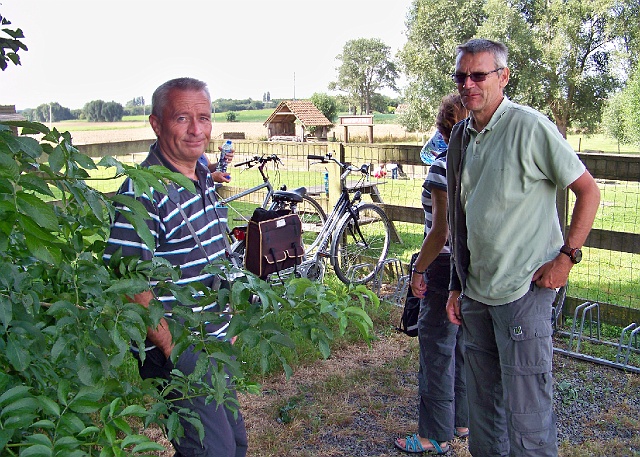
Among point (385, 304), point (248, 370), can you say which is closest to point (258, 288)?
point (248, 370)

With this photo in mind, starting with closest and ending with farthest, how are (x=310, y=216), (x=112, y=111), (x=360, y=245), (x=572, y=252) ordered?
(x=572, y=252), (x=360, y=245), (x=310, y=216), (x=112, y=111)

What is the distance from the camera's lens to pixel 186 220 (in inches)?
90.8

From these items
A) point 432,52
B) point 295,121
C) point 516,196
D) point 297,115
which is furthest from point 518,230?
point 432,52

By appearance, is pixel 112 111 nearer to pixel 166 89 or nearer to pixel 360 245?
pixel 360 245

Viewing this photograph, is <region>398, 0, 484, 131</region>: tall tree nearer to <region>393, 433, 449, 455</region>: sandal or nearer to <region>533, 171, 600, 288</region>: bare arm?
<region>393, 433, 449, 455</region>: sandal

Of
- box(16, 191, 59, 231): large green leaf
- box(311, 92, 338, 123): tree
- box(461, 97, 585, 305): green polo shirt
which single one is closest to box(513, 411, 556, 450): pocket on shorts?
box(461, 97, 585, 305): green polo shirt

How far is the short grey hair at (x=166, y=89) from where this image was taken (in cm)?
247

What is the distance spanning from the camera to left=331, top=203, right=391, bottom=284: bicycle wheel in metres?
7.01

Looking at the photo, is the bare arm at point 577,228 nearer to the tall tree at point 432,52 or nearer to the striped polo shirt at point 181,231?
the striped polo shirt at point 181,231

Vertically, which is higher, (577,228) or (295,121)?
(295,121)


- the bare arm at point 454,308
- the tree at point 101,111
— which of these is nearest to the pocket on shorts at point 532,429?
the bare arm at point 454,308

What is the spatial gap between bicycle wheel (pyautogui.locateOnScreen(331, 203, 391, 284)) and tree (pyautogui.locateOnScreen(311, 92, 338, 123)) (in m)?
63.4

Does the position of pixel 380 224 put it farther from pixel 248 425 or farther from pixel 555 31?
pixel 555 31

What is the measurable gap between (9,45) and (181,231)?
0.92 meters
